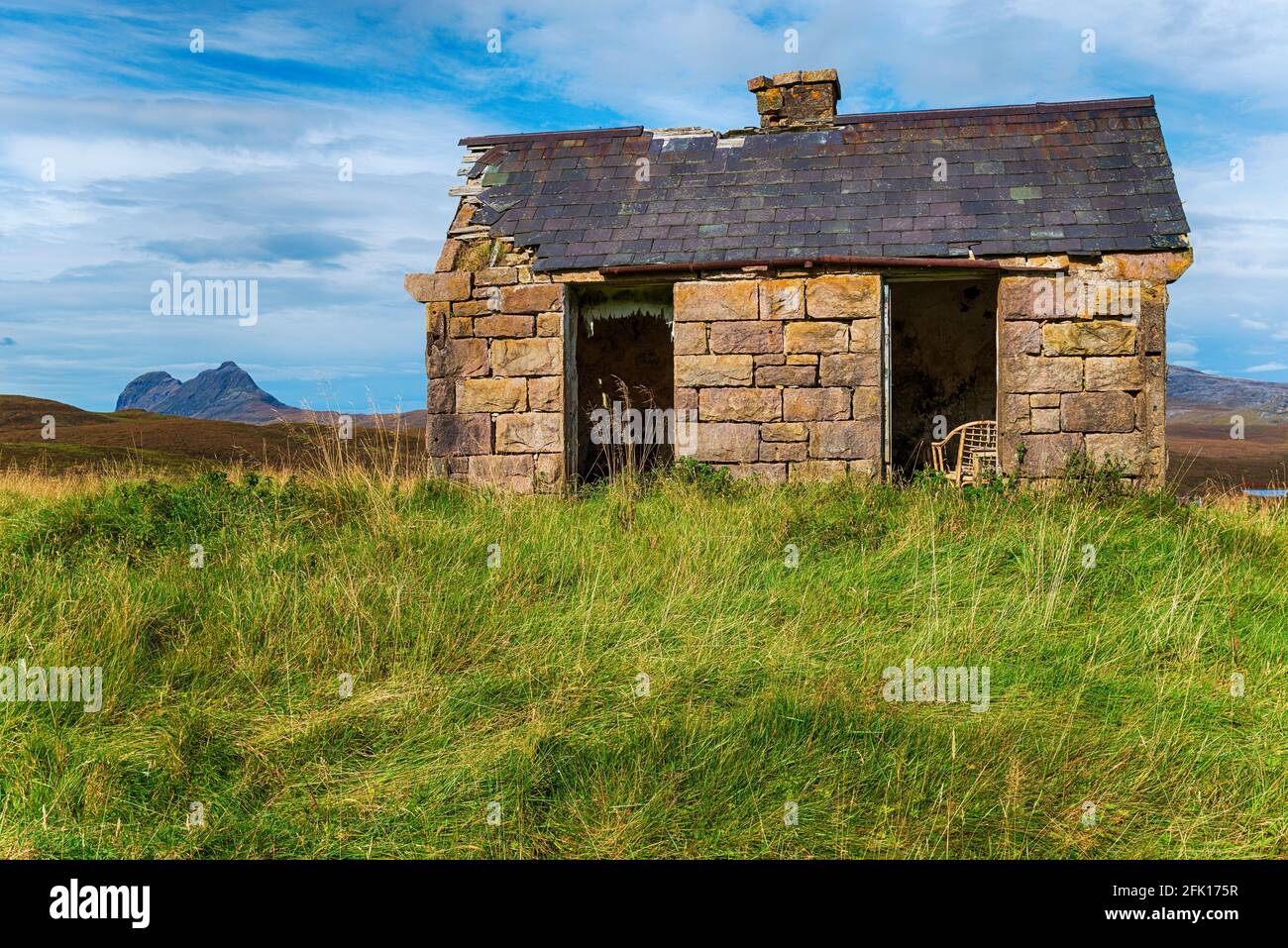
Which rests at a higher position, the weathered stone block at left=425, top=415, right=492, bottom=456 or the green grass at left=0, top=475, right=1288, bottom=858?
the weathered stone block at left=425, top=415, right=492, bottom=456

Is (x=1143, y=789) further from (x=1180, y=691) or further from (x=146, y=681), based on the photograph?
(x=146, y=681)

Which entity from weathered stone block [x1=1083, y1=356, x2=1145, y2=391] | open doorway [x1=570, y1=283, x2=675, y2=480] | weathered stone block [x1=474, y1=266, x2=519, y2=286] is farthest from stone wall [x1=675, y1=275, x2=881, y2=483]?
open doorway [x1=570, y1=283, x2=675, y2=480]

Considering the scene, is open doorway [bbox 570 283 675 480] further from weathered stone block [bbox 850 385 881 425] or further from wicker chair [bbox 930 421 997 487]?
wicker chair [bbox 930 421 997 487]

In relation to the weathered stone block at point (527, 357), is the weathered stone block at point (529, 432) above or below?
below

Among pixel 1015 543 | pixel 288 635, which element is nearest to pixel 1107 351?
pixel 1015 543

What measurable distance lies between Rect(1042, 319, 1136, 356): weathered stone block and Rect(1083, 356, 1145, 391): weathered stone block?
0.07 meters

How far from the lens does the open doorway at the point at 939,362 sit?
12.9 m

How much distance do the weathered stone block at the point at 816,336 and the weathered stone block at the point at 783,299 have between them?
0.12m

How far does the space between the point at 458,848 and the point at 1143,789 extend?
265 cm

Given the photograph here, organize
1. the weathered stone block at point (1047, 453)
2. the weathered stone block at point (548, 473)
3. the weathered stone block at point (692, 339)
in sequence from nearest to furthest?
the weathered stone block at point (1047, 453) < the weathered stone block at point (692, 339) < the weathered stone block at point (548, 473)

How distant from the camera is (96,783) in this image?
12.0 feet

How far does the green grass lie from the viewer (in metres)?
3.47

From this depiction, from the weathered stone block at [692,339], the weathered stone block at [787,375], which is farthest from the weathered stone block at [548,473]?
the weathered stone block at [787,375]

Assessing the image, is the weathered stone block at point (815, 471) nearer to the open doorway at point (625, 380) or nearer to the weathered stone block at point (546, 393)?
the weathered stone block at point (546, 393)
